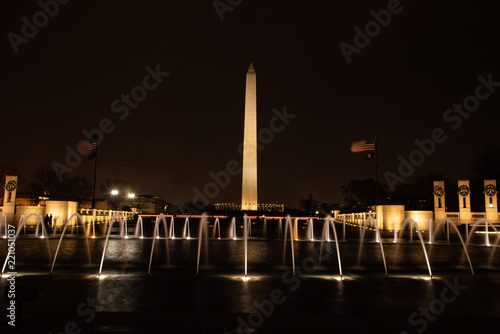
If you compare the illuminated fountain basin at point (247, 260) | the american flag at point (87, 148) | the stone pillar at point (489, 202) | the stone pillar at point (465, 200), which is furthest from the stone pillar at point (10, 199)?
the stone pillar at point (489, 202)

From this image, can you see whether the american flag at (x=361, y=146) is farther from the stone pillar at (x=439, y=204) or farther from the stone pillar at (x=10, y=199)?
the stone pillar at (x=10, y=199)

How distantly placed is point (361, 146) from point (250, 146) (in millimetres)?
18677

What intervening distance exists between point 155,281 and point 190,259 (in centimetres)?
401

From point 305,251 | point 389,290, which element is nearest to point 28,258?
point 305,251

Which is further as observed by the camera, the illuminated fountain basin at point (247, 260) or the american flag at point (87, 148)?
the american flag at point (87, 148)

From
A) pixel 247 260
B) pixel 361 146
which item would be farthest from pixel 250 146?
pixel 247 260

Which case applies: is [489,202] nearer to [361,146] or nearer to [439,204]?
[439,204]

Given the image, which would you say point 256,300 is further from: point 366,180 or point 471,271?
point 366,180

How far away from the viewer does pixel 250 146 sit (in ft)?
169

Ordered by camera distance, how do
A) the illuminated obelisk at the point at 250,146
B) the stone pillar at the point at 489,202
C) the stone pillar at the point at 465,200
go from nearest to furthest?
the stone pillar at the point at 489,202 < the stone pillar at the point at 465,200 < the illuminated obelisk at the point at 250,146

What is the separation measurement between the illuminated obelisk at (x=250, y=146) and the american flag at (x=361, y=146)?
685 inches

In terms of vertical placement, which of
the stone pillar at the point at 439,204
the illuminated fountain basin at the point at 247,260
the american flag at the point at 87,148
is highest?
the american flag at the point at 87,148

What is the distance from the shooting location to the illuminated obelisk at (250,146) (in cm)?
5028

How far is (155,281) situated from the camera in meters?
9.50
